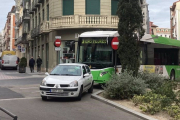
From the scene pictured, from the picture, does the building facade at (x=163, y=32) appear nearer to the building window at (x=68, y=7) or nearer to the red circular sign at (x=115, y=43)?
the building window at (x=68, y=7)

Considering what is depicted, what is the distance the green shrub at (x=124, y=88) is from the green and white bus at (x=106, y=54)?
3766 mm

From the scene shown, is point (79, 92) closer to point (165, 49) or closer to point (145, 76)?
point (145, 76)

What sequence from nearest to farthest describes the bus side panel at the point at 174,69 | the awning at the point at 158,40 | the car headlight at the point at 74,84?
the car headlight at the point at 74,84, the awning at the point at 158,40, the bus side panel at the point at 174,69

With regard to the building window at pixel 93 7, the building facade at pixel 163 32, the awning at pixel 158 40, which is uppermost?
the building facade at pixel 163 32

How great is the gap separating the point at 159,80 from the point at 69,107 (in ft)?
19.8

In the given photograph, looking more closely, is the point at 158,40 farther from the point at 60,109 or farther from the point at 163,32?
the point at 163,32

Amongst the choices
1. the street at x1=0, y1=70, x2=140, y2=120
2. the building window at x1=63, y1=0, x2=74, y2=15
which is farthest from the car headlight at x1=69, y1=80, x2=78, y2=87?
the building window at x1=63, y1=0, x2=74, y2=15

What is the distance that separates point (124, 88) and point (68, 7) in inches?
692

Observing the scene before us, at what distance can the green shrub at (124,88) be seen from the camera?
10969mm

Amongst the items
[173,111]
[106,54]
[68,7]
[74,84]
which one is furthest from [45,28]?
[173,111]

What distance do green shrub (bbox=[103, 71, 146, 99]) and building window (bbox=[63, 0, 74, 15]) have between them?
54.8 feet

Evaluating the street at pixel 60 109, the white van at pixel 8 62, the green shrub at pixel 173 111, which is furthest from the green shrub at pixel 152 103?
the white van at pixel 8 62

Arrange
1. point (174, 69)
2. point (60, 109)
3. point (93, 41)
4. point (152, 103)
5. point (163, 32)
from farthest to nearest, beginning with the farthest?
1. point (163, 32)
2. point (174, 69)
3. point (93, 41)
4. point (60, 109)
5. point (152, 103)

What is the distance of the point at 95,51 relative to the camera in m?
15.7
